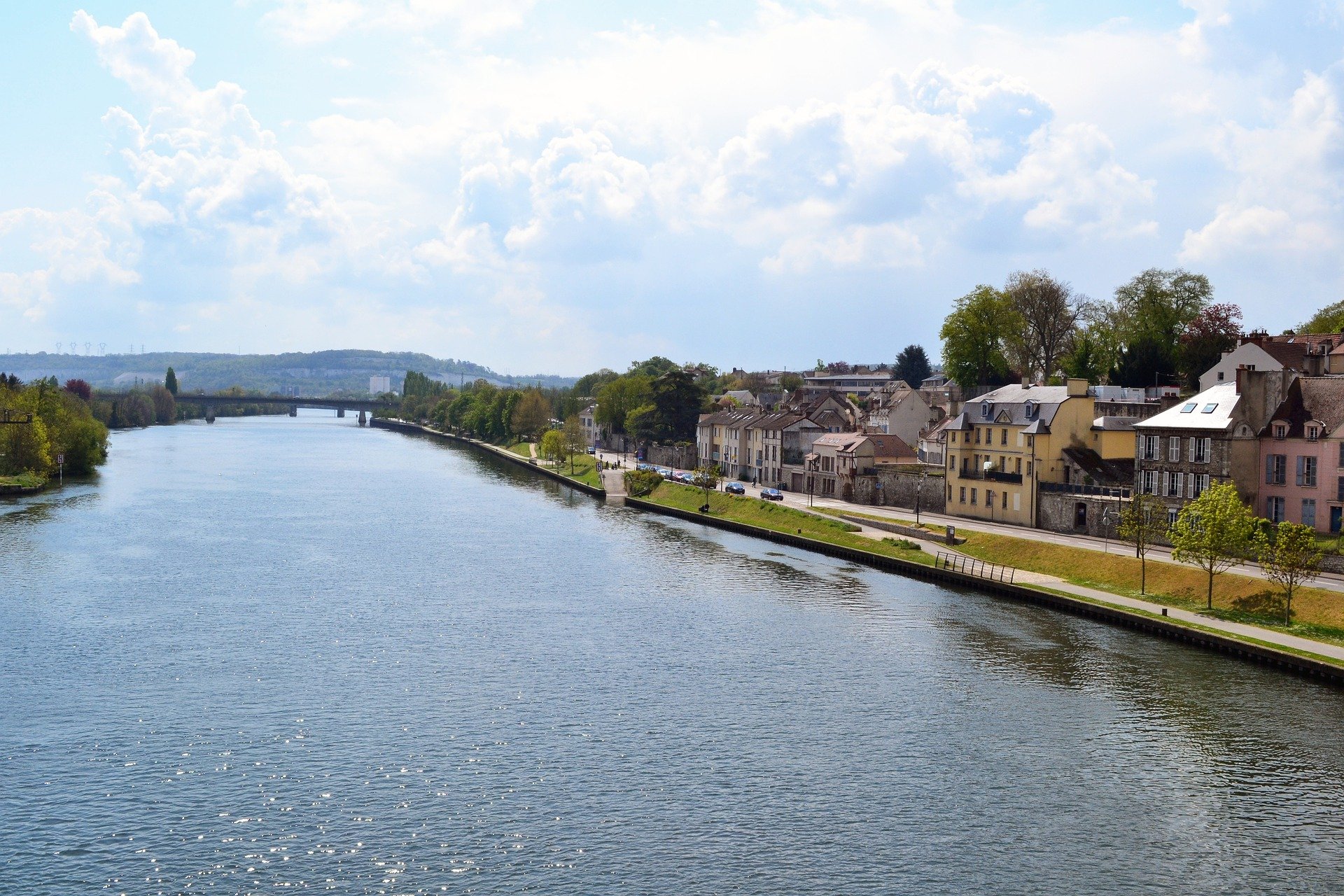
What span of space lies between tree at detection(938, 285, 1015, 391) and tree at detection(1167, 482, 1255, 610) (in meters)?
70.2

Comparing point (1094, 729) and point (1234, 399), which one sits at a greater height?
point (1234, 399)

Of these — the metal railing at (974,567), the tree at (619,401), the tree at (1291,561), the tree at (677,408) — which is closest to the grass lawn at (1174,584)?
the tree at (1291,561)

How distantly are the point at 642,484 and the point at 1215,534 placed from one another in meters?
74.1

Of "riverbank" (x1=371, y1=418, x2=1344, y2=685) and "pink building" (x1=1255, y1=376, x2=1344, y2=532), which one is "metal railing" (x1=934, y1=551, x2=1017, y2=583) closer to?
"riverbank" (x1=371, y1=418, x2=1344, y2=685)

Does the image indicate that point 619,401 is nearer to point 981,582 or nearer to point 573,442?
point 573,442

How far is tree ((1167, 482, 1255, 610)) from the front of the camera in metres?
55.8

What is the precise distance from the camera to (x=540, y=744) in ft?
125

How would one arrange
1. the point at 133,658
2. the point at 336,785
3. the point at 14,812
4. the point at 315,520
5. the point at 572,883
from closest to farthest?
1. the point at 572,883
2. the point at 14,812
3. the point at 336,785
4. the point at 133,658
5. the point at 315,520

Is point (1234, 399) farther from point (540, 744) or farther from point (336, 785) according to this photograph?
point (336, 785)

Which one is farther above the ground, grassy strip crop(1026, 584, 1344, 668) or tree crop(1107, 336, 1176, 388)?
tree crop(1107, 336, 1176, 388)

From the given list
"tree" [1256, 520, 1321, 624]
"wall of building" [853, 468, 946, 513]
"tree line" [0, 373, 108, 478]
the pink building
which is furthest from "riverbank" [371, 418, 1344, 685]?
"tree line" [0, 373, 108, 478]

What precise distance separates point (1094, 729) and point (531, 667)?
858 inches

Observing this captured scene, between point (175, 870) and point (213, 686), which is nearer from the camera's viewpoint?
point (175, 870)

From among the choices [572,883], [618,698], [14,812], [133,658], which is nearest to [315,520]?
[133,658]
